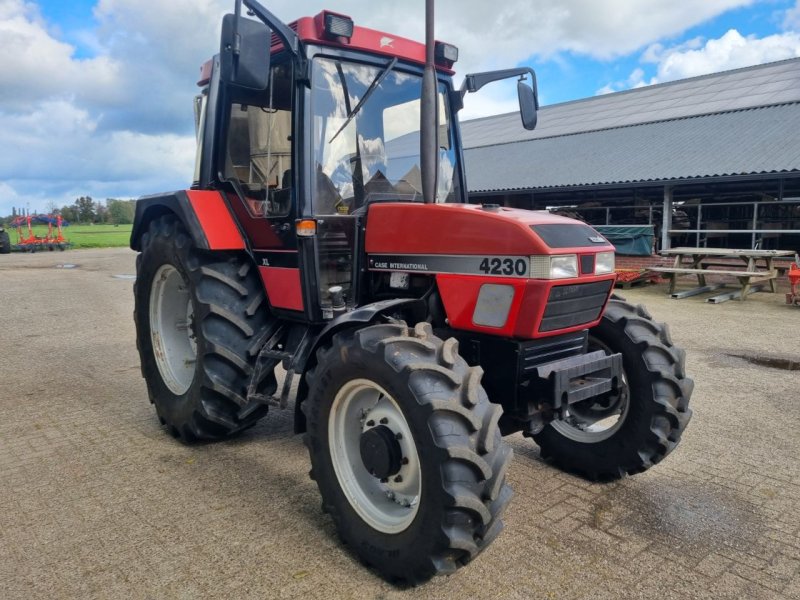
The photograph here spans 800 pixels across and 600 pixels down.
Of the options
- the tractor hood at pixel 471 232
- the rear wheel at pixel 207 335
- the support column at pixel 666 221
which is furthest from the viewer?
the support column at pixel 666 221

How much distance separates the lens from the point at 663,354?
142 inches

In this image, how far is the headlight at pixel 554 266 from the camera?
2.91 m

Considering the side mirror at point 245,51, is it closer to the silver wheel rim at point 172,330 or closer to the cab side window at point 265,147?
the cab side window at point 265,147

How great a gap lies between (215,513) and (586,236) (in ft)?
8.05

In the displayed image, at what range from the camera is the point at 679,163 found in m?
15.4

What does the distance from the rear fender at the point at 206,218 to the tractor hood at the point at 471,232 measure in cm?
107

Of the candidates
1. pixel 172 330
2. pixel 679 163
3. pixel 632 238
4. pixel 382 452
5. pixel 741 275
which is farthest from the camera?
pixel 679 163

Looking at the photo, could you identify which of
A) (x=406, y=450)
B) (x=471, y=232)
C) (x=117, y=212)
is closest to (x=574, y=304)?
(x=471, y=232)

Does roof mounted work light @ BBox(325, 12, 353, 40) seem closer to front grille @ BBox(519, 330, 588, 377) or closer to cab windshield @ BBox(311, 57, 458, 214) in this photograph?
cab windshield @ BBox(311, 57, 458, 214)

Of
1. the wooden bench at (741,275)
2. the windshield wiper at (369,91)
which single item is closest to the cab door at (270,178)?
the windshield wiper at (369,91)

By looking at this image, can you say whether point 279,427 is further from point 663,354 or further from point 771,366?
point 771,366

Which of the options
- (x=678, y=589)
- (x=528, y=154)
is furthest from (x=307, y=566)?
(x=528, y=154)

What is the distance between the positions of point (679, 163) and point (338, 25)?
46.0 feet

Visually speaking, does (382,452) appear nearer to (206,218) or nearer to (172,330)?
(206,218)
